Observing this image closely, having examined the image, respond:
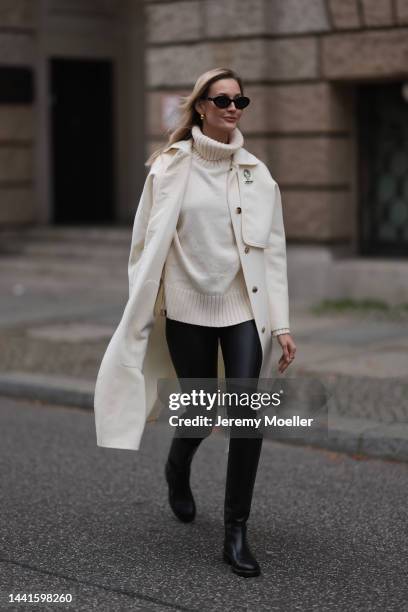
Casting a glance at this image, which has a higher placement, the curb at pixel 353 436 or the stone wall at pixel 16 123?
the stone wall at pixel 16 123

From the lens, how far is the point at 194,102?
17.4 feet

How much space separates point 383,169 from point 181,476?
860 cm

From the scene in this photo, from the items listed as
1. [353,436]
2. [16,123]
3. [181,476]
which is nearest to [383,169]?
[16,123]

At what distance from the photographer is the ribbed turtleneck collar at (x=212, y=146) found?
206 inches

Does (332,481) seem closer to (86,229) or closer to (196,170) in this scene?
(196,170)

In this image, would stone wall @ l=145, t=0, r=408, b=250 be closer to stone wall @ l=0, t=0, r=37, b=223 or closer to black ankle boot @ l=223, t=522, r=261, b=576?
stone wall @ l=0, t=0, r=37, b=223

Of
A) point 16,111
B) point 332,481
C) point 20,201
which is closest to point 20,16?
point 16,111

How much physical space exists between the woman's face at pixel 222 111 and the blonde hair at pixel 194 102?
0.02m

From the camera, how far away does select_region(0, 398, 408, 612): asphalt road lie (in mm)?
4949

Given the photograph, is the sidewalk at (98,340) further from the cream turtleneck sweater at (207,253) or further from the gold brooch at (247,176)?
the gold brooch at (247,176)

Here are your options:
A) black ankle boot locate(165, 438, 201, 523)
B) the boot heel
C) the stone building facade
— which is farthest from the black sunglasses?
the stone building facade

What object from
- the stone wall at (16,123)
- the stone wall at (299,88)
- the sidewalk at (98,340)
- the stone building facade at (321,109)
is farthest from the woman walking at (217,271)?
the stone wall at (16,123)

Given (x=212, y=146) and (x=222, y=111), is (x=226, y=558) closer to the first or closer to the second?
(x=212, y=146)

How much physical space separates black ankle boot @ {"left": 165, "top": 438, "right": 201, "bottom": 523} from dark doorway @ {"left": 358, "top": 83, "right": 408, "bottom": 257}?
325 inches
